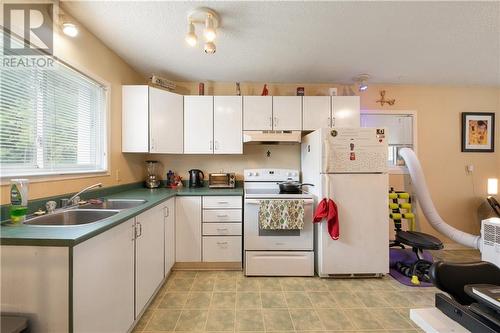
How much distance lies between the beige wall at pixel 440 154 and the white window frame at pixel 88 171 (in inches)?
36.7

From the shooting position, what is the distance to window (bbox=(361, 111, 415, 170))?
126 inches

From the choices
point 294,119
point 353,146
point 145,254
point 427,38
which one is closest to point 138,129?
point 145,254

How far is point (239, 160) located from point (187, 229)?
1217mm

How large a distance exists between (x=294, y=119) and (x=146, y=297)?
2.47 meters

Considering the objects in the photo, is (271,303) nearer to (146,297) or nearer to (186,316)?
(186,316)

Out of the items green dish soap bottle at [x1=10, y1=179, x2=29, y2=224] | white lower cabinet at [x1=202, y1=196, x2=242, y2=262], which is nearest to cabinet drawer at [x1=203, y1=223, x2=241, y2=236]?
white lower cabinet at [x1=202, y1=196, x2=242, y2=262]

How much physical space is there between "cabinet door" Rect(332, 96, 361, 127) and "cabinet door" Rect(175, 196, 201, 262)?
205 centimetres

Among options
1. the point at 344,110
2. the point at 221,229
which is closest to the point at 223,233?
the point at 221,229

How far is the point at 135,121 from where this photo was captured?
2.57m

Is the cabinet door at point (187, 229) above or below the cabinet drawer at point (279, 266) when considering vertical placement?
above

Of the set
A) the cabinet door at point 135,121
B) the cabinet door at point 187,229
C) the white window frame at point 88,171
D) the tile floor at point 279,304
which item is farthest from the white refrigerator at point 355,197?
the white window frame at point 88,171

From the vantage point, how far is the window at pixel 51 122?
136 cm

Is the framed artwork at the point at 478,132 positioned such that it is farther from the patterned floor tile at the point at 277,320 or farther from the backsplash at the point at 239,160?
the patterned floor tile at the point at 277,320

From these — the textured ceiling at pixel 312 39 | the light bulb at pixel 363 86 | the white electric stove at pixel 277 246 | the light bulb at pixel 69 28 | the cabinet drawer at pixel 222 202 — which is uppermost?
the textured ceiling at pixel 312 39
